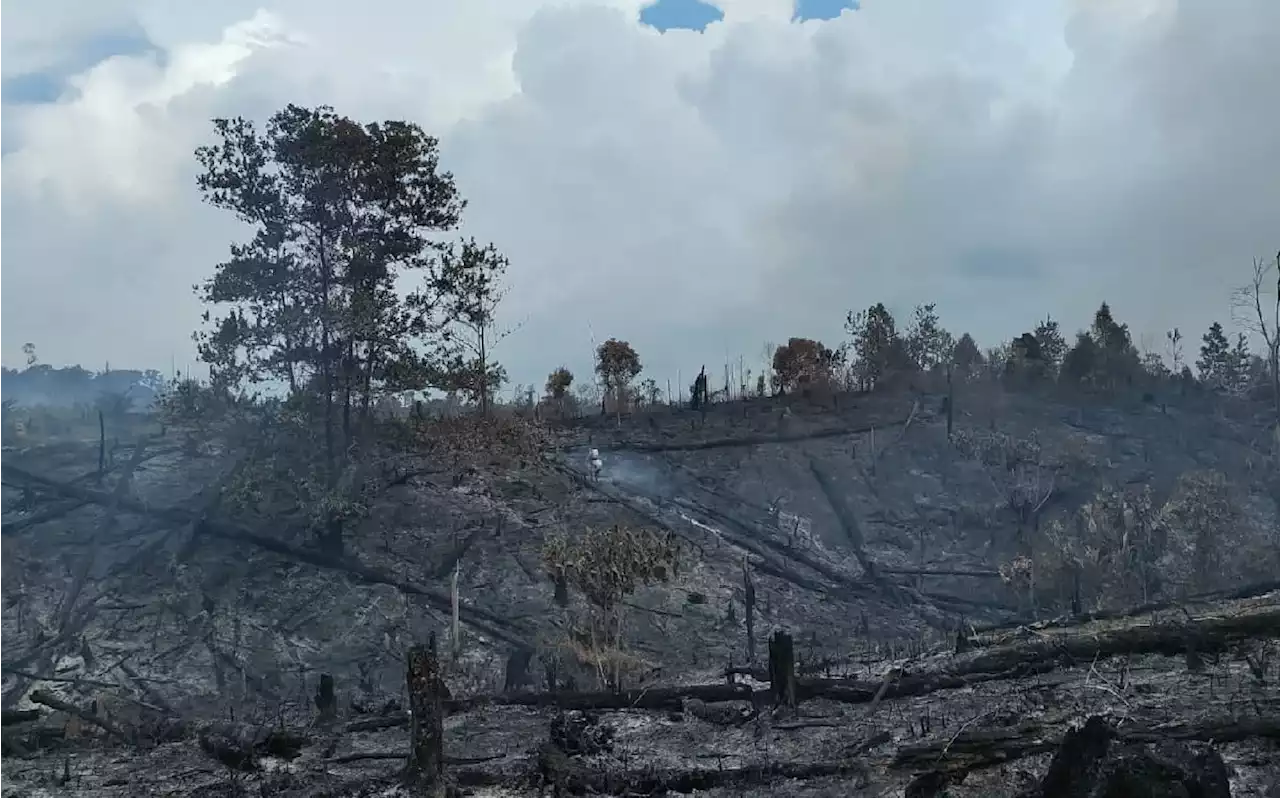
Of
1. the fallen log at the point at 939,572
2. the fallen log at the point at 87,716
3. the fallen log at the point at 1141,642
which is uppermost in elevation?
the fallen log at the point at 1141,642

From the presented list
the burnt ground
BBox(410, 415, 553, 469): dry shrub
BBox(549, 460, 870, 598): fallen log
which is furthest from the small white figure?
BBox(410, 415, 553, 469): dry shrub

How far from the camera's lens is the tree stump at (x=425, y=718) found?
577 inches

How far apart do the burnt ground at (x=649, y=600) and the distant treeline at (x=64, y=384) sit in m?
20.1

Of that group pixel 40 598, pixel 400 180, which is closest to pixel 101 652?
pixel 40 598

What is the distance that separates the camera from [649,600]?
110 ft

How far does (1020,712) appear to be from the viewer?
15242 mm

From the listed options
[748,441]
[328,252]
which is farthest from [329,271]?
[748,441]

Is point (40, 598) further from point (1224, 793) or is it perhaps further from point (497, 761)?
point (1224, 793)

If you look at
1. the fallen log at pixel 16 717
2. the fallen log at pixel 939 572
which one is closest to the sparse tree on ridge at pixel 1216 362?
the fallen log at pixel 939 572

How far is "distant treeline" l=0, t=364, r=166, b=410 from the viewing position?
56.6m

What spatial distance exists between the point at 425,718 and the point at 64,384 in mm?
55437

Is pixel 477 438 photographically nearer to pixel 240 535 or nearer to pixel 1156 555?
pixel 240 535

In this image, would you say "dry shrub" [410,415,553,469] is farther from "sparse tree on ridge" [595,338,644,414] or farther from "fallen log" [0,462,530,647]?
"sparse tree on ridge" [595,338,644,414]

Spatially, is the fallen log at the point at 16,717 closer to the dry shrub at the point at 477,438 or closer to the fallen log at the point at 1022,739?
the dry shrub at the point at 477,438
